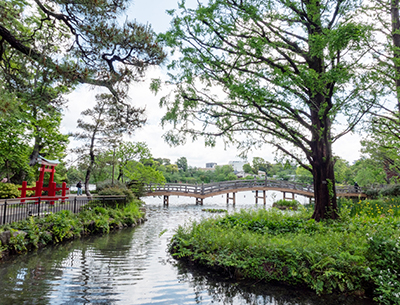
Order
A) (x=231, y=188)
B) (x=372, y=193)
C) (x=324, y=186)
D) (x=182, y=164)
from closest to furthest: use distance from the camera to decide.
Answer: (x=324, y=186) < (x=372, y=193) < (x=231, y=188) < (x=182, y=164)

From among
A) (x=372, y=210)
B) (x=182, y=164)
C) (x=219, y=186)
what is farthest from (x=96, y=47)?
(x=182, y=164)

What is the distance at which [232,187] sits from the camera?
28875 millimetres

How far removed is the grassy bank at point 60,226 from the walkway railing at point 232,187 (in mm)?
13528

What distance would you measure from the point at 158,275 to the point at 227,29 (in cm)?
689

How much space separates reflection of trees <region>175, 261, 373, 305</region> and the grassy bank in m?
4.72

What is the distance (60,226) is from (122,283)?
492cm

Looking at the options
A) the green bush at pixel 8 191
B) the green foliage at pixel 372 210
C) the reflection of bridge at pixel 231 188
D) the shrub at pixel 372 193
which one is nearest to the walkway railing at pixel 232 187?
the reflection of bridge at pixel 231 188

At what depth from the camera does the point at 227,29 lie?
26.0 ft

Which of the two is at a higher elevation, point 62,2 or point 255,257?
point 62,2

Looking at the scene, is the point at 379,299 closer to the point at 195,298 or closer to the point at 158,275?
the point at 195,298

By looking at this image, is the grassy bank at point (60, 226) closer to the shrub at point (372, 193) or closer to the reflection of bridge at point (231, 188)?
the reflection of bridge at point (231, 188)

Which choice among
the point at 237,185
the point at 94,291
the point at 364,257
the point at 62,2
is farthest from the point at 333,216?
the point at 237,185

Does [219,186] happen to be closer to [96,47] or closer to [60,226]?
[60,226]

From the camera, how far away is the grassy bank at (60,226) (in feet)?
22.9
